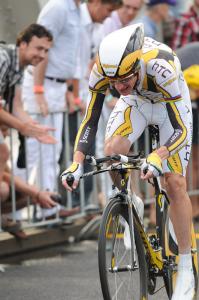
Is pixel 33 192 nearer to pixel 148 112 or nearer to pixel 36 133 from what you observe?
pixel 36 133

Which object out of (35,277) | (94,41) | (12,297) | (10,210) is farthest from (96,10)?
(12,297)

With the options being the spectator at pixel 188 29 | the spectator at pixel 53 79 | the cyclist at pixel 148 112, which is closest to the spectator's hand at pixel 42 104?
the spectator at pixel 53 79

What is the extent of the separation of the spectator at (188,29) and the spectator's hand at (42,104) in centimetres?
278

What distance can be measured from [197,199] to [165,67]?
209 inches

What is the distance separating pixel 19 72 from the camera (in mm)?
8406

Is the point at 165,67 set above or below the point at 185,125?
above

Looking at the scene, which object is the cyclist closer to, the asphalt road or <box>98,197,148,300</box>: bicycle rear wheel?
<box>98,197,148,300</box>: bicycle rear wheel

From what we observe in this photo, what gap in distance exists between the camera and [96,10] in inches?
379

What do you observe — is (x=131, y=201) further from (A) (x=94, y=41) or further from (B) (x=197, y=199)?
(B) (x=197, y=199)

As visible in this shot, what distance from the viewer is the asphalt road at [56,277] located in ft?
22.7

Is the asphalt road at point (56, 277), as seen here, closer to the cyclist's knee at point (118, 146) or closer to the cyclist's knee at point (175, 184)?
the cyclist's knee at point (175, 184)

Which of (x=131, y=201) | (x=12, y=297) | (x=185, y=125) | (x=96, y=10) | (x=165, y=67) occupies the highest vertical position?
(x=96, y=10)

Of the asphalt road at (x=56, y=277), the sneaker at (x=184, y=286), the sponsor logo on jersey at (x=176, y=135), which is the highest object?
the sponsor logo on jersey at (x=176, y=135)

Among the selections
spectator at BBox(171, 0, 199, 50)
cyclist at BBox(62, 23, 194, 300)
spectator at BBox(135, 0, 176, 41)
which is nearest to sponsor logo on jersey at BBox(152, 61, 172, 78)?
cyclist at BBox(62, 23, 194, 300)
